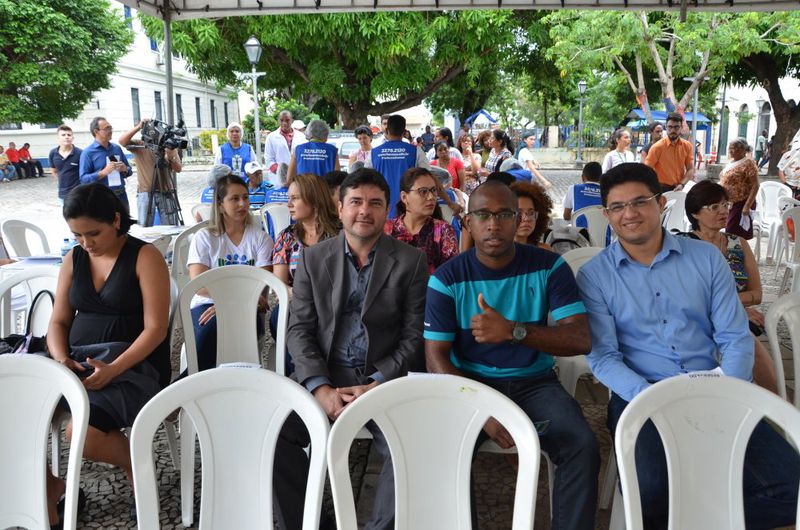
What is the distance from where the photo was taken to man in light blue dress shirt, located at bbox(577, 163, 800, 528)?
2277mm

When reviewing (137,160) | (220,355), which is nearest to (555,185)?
(137,160)

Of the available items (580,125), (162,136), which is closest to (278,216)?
(162,136)

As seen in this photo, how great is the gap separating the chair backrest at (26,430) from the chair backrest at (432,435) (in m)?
0.95

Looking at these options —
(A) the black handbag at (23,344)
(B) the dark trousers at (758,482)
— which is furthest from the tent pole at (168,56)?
(B) the dark trousers at (758,482)

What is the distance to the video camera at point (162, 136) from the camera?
22.0 ft

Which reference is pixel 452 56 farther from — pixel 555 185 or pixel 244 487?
pixel 244 487

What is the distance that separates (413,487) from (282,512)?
0.77 meters

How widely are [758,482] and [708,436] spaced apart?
1.42 feet

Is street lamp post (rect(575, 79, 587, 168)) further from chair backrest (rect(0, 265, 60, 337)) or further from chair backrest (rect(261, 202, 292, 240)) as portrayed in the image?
chair backrest (rect(0, 265, 60, 337))

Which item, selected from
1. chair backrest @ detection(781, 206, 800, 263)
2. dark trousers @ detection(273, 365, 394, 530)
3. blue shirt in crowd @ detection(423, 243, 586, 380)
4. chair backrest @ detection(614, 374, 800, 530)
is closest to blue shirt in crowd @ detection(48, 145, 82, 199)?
dark trousers @ detection(273, 365, 394, 530)

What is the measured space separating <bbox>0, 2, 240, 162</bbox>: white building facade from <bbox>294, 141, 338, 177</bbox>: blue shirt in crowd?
19016 mm

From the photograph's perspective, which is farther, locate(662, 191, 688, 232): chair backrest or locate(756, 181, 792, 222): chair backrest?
locate(756, 181, 792, 222): chair backrest

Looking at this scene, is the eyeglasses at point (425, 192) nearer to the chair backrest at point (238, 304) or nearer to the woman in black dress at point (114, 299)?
the chair backrest at point (238, 304)

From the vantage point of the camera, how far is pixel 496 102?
4544cm
